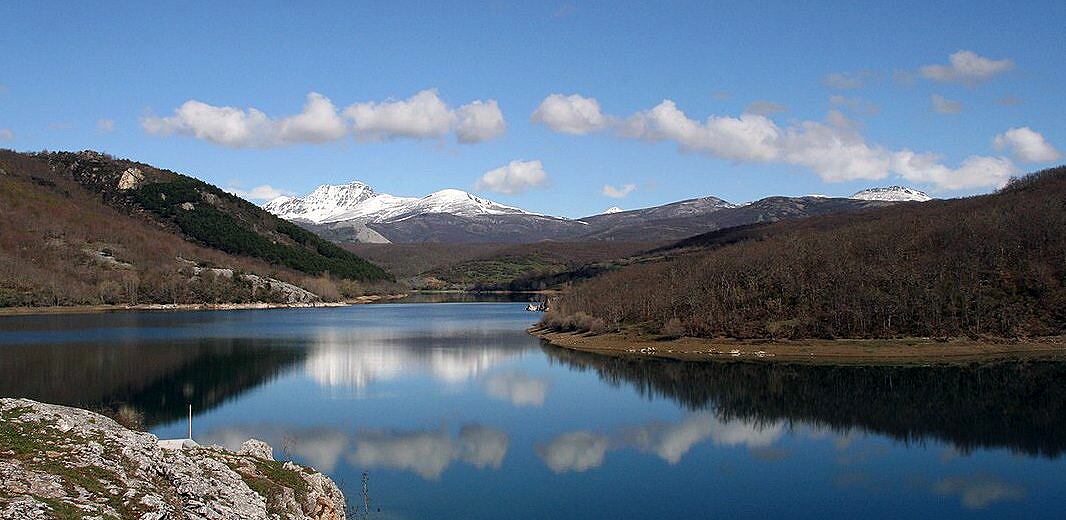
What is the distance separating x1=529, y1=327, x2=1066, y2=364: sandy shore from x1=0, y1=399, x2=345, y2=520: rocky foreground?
55.7 m

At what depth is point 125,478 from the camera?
18219mm

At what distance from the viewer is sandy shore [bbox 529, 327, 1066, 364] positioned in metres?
70.6

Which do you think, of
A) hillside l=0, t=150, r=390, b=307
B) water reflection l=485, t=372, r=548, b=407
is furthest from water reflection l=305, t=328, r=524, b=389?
hillside l=0, t=150, r=390, b=307

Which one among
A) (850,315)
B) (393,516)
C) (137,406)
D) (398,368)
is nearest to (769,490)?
(393,516)

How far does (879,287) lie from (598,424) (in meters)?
47.7

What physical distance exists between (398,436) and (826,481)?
19.2m

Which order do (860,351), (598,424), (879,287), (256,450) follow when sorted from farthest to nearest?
1. (879,287)
2. (860,351)
3. (598,424)
4. (256,450)

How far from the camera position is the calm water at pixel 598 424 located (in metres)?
30.2

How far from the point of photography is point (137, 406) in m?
45.9

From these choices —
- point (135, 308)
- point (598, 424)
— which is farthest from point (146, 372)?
point (135, 308)

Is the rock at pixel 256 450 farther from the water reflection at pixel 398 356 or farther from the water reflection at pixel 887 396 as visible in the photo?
the water reflection at pixel 398 356

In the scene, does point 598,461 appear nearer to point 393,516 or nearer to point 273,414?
point 393,516

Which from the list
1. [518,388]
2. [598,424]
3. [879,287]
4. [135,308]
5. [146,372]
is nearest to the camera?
[598,424]

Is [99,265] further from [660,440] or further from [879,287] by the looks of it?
[660,440]
